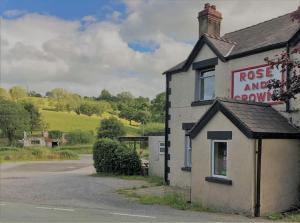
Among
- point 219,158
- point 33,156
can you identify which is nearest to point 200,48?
point 219,158

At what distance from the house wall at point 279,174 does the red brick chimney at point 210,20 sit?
319 inches

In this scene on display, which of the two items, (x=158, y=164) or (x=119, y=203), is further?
(x=158, y=164)

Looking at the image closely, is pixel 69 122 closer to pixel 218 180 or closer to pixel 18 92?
pixel 18 92

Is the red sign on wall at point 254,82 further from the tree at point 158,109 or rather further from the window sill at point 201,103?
the tree at point 158,109

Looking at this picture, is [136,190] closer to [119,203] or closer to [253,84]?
[119,203]

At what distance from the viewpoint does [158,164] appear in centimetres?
2380

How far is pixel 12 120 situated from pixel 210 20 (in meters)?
63.0

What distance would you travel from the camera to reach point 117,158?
82.9ft

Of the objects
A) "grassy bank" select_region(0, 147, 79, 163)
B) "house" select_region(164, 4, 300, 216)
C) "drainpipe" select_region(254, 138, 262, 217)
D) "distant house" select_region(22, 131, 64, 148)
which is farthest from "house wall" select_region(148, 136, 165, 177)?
"distant house" select_region(22, 131, 64, 148)

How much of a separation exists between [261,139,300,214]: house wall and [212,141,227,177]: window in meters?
1.55

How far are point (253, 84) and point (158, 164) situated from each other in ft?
32.3

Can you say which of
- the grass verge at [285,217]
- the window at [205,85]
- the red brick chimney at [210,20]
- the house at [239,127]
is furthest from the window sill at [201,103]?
the grass verge at [285,217]

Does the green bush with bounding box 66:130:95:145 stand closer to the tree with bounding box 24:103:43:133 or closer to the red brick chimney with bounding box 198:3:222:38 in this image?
the tree with bounding box 24:103:43:133

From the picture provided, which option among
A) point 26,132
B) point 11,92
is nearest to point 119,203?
point 26,132
